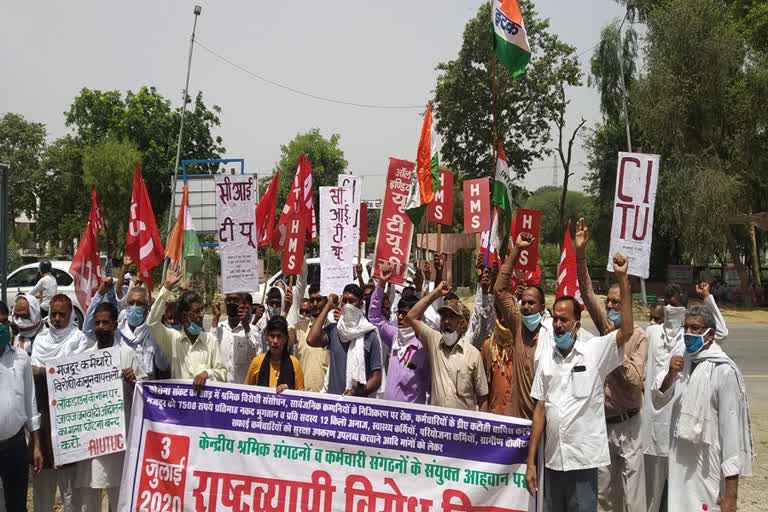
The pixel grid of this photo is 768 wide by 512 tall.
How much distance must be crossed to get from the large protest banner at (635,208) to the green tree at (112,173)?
33.1 meters

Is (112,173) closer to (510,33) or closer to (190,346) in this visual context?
(510,33)

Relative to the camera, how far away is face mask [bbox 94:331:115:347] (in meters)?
5.12

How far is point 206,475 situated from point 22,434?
1160mm

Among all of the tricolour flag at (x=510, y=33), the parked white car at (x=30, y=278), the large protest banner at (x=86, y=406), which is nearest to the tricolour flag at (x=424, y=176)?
the tricolour flag at (x=510, y=33)

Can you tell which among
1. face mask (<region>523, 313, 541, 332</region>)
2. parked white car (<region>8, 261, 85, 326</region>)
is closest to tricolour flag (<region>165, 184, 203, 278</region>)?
face mask (<region>523, 313, 541, 332</region>)

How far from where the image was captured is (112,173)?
122ft

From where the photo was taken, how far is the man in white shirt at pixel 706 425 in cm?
427

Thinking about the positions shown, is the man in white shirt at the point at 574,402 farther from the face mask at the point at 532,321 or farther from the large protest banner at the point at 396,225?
the large protest banner at the point at 396,225

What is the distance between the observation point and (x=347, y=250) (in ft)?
28.6

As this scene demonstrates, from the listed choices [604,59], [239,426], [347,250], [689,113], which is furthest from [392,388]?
[604,59]

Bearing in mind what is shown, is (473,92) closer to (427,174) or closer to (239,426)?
(427,174)

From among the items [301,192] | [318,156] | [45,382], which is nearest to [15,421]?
[45,382]

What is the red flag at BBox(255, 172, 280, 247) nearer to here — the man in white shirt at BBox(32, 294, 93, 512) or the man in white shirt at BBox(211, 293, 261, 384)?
the man in white shirt at BBox(211, 293, 261, 384)

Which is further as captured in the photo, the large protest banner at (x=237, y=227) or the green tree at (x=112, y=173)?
the green tree at (x=112, y=173)
